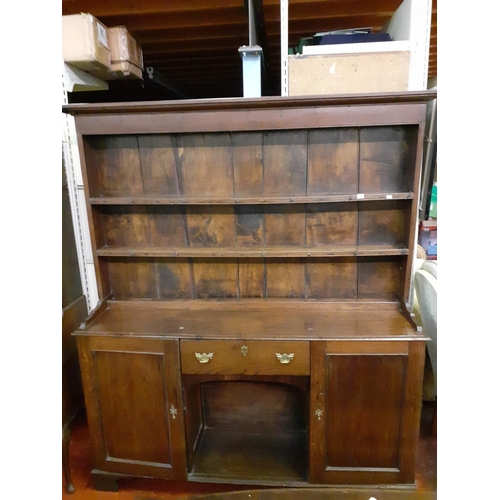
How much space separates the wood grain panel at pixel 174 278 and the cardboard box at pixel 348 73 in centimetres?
96

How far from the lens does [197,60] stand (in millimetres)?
2525

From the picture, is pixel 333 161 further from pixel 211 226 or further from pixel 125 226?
pixel 125 226

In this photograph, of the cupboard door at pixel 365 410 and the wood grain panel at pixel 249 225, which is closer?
the cupboard door at pixel 365 410

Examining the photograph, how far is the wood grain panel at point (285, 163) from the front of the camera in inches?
63.9

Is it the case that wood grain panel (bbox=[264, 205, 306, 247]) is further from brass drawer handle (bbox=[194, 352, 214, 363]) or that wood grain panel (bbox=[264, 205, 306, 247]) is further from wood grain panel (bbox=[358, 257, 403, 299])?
brass drawer handle (bbox=[194, 352, 214, 363])

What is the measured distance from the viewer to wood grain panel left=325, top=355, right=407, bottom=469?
150 centimetres

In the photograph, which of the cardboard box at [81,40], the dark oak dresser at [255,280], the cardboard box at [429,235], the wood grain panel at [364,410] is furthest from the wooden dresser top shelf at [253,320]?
the cardboard box at [429,235]

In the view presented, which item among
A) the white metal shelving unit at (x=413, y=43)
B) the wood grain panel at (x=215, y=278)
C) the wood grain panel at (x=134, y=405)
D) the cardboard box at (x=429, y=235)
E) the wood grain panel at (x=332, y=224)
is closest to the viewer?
the white metal shelving unit at (x=413, y=43)

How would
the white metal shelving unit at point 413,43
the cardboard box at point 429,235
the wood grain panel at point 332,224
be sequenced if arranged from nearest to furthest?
the white metal shelving unit at point 413,43, the wood grain panel at point 332,224, the cardboard box at point 429,235

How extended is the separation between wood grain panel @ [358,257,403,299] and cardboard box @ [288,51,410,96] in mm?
758

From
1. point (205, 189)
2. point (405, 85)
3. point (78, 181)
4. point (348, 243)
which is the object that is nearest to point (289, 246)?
point (348, 243)

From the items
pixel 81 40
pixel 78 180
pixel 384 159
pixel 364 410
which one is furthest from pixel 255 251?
pixel 81 40

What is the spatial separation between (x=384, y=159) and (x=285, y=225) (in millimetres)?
527

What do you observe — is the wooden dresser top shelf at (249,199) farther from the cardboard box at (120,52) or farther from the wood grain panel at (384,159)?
the cardboard box at (120,52)
